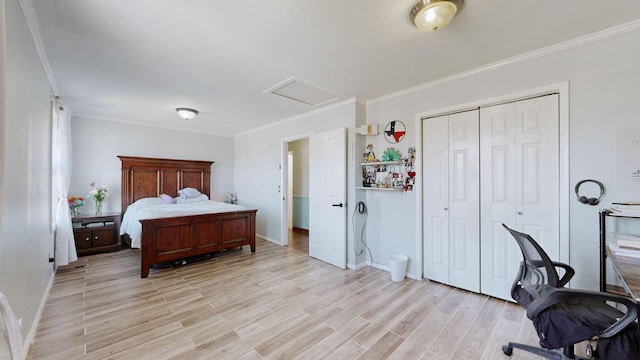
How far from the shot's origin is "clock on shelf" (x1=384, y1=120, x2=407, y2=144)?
11.1 feet

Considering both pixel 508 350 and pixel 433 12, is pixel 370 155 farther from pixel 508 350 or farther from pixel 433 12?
pixel 508 350

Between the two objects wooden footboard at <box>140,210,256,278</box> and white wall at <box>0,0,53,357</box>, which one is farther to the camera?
wooden footboard at <box>140,210,256,278</box>

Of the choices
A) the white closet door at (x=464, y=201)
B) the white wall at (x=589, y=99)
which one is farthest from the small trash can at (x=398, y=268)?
the white wall at (x=589, y=99)

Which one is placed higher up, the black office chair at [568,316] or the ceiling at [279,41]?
the ceiling at [279,41]

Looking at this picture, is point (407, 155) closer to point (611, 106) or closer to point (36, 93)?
point (611, 106)

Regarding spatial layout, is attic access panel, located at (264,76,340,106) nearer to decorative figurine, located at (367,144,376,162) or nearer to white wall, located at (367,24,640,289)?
decorative figurine, located at (367,144,376,162)

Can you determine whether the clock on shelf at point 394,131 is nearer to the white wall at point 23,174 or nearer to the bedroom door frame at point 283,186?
the bedroom door frame at point 283,186

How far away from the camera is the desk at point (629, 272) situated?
1.23 meters

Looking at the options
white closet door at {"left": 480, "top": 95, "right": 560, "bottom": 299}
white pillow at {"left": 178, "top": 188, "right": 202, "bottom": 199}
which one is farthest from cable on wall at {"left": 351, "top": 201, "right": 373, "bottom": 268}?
white pillow at {"left": 178, "top": 188, "right": 202, "bottom": 199}

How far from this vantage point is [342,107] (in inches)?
150

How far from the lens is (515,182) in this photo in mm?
2559

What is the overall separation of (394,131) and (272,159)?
2.66 metres

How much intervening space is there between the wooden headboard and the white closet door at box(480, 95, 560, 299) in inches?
217

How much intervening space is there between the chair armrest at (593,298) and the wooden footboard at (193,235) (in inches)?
152
